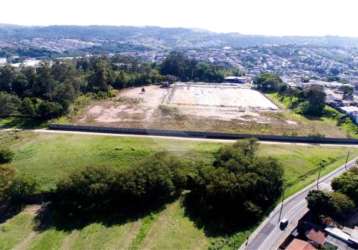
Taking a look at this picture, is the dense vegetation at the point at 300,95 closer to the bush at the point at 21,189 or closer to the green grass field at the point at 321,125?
the green grass field at the point at 321,125

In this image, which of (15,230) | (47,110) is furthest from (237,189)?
(47,110)

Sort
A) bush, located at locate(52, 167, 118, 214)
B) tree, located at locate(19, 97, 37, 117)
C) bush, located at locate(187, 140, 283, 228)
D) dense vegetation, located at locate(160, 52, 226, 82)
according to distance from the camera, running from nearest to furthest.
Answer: bush, located at locate(187, 140, 283, 228) < bush, located at locate(52, 167, 118, 214) < tree, located at locate(19, 97, 37, 117) < dense vegetation, located at locate(160, 52, 226, 82)

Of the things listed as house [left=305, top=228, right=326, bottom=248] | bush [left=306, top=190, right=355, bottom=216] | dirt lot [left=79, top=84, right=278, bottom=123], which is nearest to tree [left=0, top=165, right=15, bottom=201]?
dirt lot [left=79, top=84, right=278, bottom=123]

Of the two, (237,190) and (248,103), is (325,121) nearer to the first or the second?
(248,103)

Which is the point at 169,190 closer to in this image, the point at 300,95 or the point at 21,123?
the point at 21,123

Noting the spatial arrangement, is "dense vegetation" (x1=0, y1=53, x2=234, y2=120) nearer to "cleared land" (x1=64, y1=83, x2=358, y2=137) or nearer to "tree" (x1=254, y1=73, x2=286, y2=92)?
"cleared land" (x1=64, y1=83, x2=358, y2=137)

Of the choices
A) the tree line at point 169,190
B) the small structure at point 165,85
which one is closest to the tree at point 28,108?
the tree line at point 169,190
